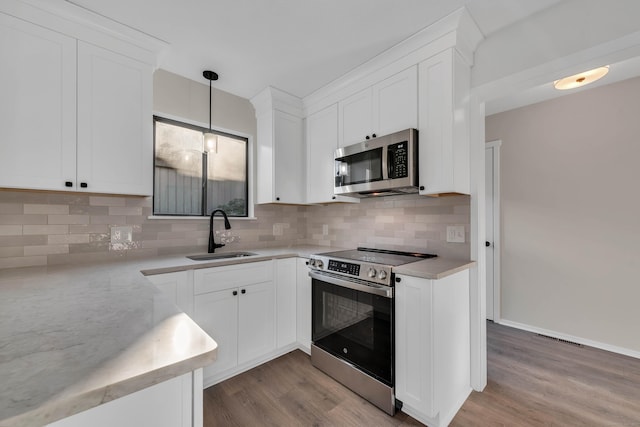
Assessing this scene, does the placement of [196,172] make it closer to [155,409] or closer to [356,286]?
[356,286]

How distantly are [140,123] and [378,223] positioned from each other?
2.08 meters

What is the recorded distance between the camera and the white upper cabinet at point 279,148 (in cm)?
274

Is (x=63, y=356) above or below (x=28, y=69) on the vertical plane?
below

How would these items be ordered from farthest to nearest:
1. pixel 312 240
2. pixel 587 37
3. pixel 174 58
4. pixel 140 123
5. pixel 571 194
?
1. pixel 312 240
2. pixel 571 194
3. pixel 174 58
4. pixel 140 123
5. pixel 587 37

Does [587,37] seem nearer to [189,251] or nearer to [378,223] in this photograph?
[378,223]

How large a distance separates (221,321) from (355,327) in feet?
3.26

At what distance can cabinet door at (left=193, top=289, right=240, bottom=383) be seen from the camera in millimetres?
1924

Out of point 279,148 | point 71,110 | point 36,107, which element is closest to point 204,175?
point 279,148

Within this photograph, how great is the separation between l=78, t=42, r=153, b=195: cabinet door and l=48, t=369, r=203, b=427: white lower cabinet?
5.27ft

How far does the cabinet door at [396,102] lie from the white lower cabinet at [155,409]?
→ 198 cm

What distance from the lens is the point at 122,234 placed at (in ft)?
6.84

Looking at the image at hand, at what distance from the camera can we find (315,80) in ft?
8.25

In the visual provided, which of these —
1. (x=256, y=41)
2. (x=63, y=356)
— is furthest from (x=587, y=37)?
(x=63, y=356)

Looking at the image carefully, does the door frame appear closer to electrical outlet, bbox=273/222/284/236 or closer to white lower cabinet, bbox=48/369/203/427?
electrical outlet, bbox=273/222/284/236
